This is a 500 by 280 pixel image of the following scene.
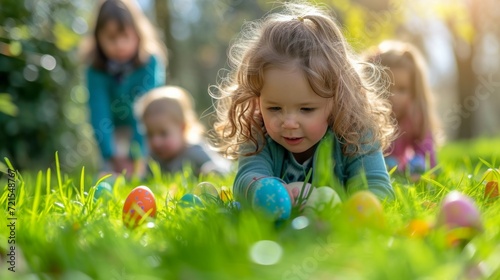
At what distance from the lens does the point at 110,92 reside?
5.17 metres

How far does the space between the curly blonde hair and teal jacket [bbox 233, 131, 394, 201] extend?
0.04 meters

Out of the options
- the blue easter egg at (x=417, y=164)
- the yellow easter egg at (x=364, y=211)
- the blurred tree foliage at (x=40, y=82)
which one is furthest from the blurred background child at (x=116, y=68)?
the yellow easter egg at (x=364, y=211)

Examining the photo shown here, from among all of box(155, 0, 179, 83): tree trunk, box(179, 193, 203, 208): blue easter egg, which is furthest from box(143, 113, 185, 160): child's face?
Result: box(155, 0, 179, 83): tree trunk

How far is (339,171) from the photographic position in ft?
7.59

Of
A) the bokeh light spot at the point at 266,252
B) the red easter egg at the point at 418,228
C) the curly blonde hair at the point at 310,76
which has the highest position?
the curly blonde hair at the point at 310,76

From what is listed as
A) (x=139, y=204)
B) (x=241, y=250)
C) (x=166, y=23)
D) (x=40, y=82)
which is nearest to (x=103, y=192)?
(x=139, y=204)

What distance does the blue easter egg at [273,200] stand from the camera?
1648 millimetres

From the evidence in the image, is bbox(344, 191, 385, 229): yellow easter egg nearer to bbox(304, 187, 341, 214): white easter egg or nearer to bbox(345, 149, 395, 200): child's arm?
bbox(304, 187, 341, 214): white easter egg

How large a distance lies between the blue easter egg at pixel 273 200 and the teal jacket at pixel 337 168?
0.96 feet

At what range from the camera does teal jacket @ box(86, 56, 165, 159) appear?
500 cm

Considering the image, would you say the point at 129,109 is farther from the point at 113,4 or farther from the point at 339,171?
the point at 339,171

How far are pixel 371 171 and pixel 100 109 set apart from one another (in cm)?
334

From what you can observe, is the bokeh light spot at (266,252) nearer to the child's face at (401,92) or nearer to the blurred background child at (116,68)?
the child's face at (401,92)

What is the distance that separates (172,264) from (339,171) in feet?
4.03
